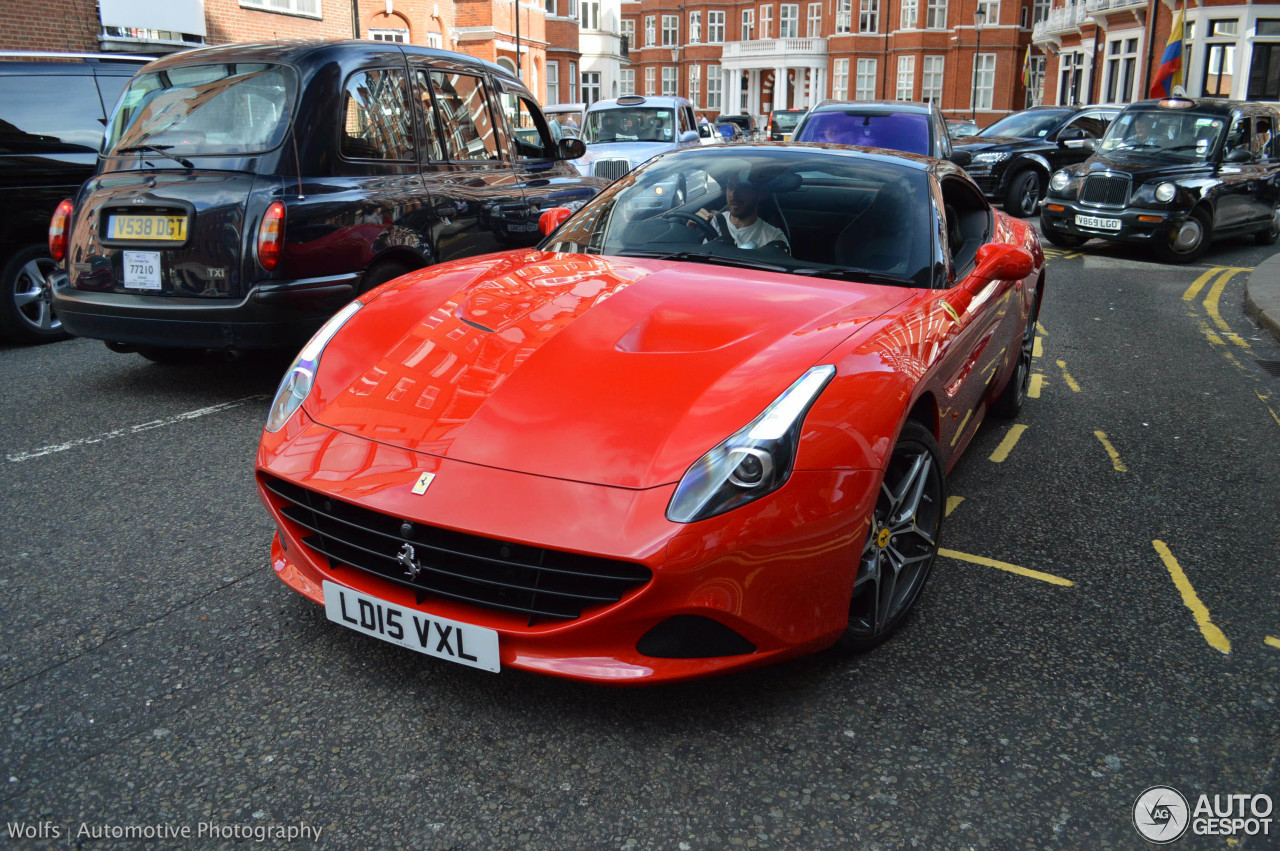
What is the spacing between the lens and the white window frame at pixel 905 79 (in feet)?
216

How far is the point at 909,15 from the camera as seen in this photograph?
214 feet

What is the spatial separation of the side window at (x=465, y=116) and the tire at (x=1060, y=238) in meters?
8.19

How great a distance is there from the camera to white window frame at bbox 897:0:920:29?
212 feet

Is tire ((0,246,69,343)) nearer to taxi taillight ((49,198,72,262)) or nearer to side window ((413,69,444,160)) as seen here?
taxi taillight ((49,198,72,262))

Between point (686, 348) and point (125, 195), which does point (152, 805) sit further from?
point (125, 195)

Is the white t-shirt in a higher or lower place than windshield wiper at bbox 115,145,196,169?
lower

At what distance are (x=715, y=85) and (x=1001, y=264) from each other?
78.3m

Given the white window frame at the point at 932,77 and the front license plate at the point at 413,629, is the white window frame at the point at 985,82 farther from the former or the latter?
the front license plate at the point at 413,629

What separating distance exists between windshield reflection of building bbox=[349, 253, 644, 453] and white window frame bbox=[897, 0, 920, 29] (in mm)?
68913

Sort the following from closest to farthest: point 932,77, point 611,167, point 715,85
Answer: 1. point 611,167
2. point 932,77
3. point 715,85

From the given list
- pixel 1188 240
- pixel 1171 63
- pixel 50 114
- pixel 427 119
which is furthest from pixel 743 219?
pixel 1171 63

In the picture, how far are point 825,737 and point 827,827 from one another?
0.34 metres

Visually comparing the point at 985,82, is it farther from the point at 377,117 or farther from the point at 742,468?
the point at 742,468

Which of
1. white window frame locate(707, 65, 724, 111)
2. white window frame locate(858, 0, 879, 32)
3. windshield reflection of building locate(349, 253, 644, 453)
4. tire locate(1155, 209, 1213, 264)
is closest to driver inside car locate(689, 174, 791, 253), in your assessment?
windshield reflection of building locate(349, 253, 644, 453)
